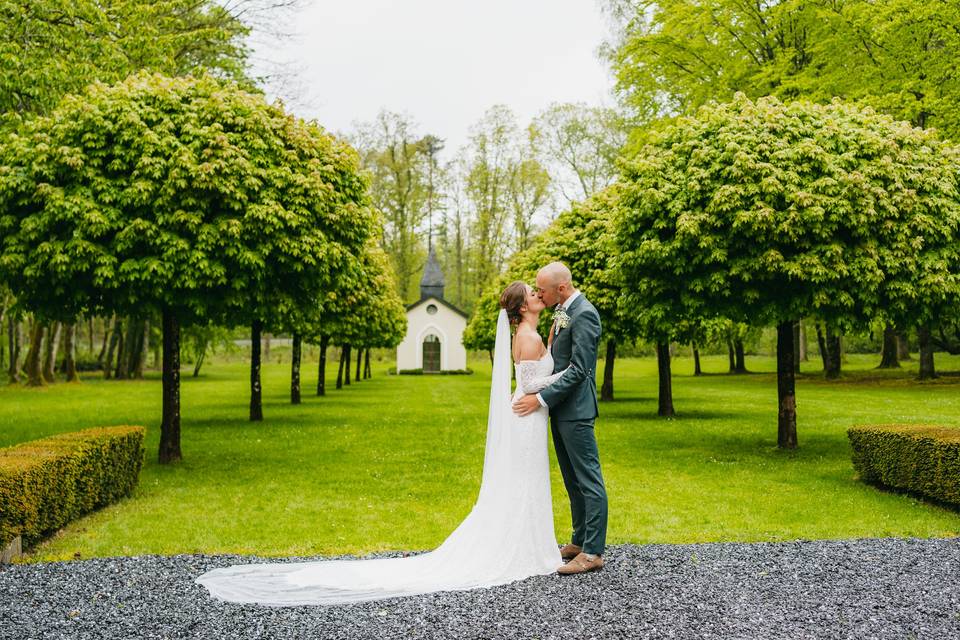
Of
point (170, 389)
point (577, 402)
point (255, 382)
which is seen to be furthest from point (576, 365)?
point (255, 382)

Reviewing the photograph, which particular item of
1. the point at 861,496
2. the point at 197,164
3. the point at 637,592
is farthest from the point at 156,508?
the point at 861,496

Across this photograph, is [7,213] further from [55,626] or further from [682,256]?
[682,256]

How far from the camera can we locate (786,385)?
15664 millimetres

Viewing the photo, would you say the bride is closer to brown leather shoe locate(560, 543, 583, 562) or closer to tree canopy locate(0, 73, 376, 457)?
brown leather shoe locate(560, 543, 583, 562)

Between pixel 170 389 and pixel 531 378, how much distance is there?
32.7 feet

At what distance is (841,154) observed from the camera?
45.2ft

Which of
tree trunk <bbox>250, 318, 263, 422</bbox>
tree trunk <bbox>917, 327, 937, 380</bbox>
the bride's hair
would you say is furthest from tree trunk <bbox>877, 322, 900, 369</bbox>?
the bride's hair

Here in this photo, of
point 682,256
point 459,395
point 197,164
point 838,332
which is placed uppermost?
point 197,164

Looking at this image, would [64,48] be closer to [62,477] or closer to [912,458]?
[62,477]

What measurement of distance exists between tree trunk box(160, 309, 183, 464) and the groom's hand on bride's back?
31.4 feet

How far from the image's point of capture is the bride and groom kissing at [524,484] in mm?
6809

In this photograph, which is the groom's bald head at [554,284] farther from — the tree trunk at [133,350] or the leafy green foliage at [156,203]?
the tree trunk at [133,350]

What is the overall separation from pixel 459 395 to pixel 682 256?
76.3 feet

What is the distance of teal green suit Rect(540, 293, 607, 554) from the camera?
6.90 metres
